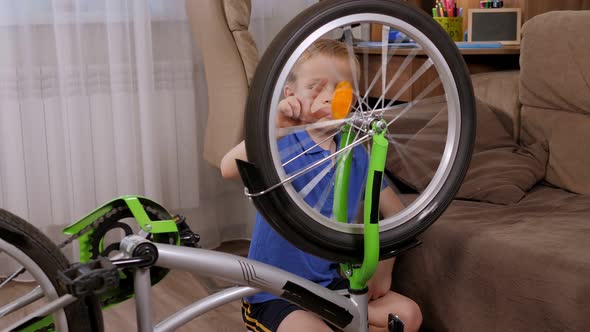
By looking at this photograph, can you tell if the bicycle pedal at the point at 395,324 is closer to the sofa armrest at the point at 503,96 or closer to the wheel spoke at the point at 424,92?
the wheel spoke at the point at 424,92

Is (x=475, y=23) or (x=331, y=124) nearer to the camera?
(x=331, y=124)

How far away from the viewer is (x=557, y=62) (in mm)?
2184

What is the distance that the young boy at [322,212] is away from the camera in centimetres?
124

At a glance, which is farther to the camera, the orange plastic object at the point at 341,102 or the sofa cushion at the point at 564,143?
the sofa cushion at the point at 564,143

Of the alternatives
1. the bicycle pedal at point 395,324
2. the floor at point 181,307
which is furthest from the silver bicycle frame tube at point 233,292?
the floor at point 181,307

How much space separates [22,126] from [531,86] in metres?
1.74

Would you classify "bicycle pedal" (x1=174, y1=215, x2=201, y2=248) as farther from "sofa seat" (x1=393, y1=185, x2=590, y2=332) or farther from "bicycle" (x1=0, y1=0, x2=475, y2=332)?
"sofa seat" (x1=393, y1=185, x2=590, y2=332)

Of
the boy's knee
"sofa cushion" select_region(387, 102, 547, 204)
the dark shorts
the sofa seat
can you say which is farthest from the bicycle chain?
"sofa cushion" select_region(387, 102, 547, 204)

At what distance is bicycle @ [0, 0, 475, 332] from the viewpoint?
0.99 m

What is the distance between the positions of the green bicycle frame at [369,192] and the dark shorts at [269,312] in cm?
26

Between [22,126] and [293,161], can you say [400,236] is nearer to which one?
[293,161]

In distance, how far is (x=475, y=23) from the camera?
2990 millimetres

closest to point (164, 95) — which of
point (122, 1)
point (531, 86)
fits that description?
point (122, 1)

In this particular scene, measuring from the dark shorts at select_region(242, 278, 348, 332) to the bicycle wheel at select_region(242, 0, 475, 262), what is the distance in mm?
247
